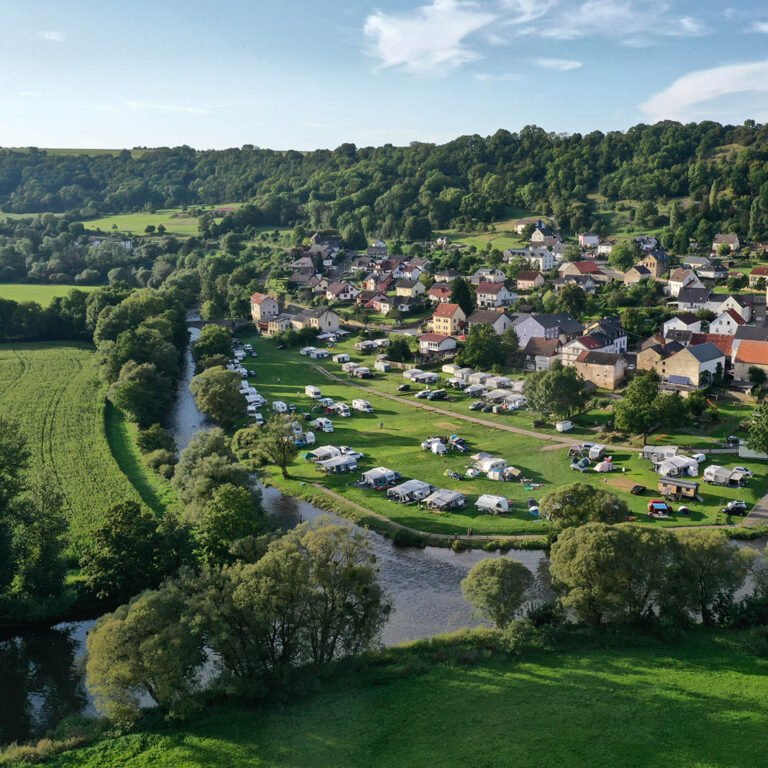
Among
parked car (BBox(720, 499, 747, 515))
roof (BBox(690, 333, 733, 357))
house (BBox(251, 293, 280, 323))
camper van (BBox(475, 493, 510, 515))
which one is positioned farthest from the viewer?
house (BBox(251, 293, 280, 323))

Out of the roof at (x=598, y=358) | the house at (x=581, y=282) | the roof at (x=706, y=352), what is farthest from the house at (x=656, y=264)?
the roof at (x=598, y=358)

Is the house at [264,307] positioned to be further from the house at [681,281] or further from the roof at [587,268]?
the house at [681,281]

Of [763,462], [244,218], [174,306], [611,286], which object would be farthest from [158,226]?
[763,462]

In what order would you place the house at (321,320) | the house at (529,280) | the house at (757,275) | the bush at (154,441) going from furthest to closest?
1. the house at (529,280)
2. the house at (321,320)
3. the house at (757,275)
4. the bush at (154,441)

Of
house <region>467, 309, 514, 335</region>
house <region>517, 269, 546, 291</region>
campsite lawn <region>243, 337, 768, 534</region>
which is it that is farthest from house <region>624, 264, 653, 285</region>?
campsite lawn <region>243, 337, 768, 534</region>

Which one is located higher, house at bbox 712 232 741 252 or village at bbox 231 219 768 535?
house at bbox 712 232 741 252

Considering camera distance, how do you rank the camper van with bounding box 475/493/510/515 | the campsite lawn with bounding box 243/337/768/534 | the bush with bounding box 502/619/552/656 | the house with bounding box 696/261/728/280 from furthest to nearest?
1. the house with bounding box 696/261/728/280
2. the camper van with bounding box 475/493/510/515
3. the campsite lawn with bounding box 243/337/768/534
4. the bush with bounding box 502/619/552/656

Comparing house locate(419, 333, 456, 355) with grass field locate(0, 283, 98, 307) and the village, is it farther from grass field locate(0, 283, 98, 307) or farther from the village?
grass field locate(0, 283, 98, 307)
